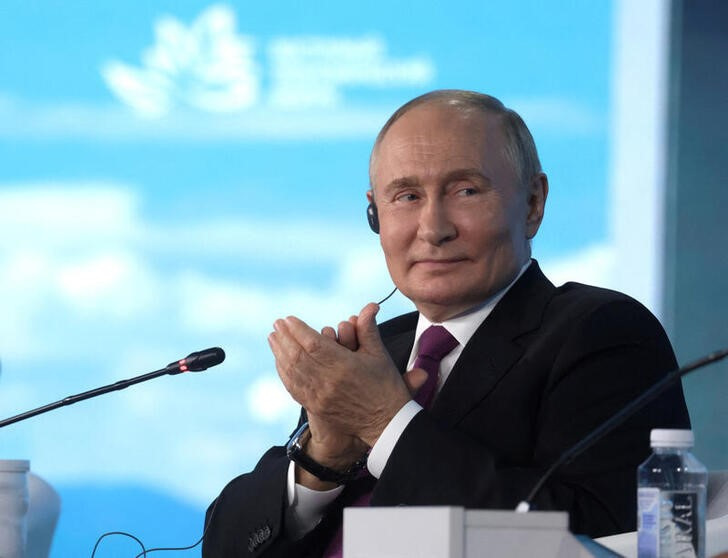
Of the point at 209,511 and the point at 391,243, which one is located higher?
the point at 391,243

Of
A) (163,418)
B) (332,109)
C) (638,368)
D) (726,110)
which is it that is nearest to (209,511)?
(638,368)

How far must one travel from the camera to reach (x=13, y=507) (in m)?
1.63

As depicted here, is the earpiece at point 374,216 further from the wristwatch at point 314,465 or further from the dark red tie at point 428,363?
the wristwatch at point 314,465

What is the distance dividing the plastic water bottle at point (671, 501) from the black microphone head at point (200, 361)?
28.2 inches

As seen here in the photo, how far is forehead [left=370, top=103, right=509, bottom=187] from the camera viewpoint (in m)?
1.88

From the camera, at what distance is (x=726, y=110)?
4.41 m

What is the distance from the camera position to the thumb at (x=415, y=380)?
168 centimetres

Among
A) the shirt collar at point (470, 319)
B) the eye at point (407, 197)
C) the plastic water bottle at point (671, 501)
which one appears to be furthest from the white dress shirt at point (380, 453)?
the plastic water bottle at point (671, 501)

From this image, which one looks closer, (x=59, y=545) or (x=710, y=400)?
(x=59, y=545)

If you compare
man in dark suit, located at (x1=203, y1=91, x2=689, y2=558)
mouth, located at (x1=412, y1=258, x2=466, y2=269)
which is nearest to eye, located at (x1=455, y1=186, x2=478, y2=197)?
man in dark suit, located at (x1=203, y1=91, x2=689, y2=558)

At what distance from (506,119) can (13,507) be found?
3.36 feet

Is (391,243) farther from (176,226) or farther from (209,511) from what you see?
(176,226)

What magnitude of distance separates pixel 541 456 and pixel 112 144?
2176 mm

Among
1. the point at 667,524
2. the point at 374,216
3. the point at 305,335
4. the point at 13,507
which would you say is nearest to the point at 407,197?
the point at 374,216
